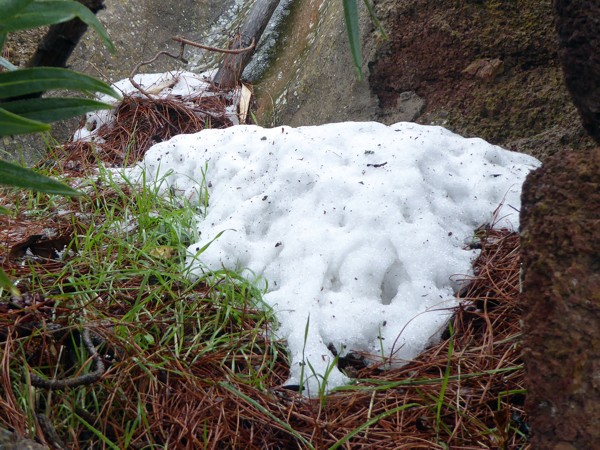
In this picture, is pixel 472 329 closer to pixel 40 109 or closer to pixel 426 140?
pixel 426 140

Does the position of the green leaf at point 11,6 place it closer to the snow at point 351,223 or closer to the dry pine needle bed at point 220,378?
the dry pine needle bed at point 220,378

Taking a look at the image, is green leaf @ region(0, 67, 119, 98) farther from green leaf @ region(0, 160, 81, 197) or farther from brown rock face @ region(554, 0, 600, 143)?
brown rock face @ region(554, 0, 600, 143)

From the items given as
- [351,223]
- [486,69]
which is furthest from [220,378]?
[486,69]

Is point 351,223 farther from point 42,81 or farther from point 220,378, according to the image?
point 42,81

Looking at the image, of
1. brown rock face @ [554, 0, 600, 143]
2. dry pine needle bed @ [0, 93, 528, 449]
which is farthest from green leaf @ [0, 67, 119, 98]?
brown rock face @ [554, 0, 600, 143]

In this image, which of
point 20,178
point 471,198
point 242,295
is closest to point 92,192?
point 242,295

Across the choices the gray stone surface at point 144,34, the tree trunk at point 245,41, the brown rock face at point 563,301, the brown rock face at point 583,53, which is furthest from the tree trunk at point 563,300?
the tree trunk at point 245,41

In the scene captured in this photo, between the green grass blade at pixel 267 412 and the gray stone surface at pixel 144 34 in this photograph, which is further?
the gray stone surface at pixel 144 34
